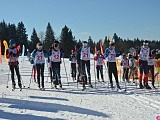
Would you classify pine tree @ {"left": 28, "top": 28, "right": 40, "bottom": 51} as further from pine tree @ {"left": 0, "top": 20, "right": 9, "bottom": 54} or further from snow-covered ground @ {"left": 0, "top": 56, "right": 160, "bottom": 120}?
snow-covered ground @ {"left": 0, "top": 56, "right": 160, "bottom": 120}

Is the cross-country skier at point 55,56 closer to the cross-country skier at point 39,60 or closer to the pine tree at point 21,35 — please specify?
the cross-country skier at point 39,60

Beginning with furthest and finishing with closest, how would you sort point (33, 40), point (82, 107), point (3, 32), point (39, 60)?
point (33, 40), point (3, 32), point (39, 60), point (82, 107)

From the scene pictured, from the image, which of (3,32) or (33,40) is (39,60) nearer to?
(3,32)

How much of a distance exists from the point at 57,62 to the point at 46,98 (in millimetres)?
3421

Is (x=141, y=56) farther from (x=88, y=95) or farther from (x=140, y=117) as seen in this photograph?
(x=140, y=117)

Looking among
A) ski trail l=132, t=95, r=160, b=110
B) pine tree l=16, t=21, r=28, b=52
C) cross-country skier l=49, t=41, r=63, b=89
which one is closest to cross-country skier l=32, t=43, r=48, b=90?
cross-country skier l=49, t=41, r=63, b=89

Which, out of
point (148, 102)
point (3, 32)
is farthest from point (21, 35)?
point (148, 102)

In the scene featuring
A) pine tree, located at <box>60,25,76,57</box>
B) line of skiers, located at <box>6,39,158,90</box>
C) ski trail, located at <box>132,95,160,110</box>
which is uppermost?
pine tree, located at <box>60,25,76,57</box>

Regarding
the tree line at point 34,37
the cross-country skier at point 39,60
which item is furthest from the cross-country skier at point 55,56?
the tree line at point 34,37

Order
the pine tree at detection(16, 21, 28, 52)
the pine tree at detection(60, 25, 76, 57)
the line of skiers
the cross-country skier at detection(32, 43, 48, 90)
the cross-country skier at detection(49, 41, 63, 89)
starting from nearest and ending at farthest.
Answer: the line of skiers
the cross-country skier at detection(32, 43, 48, 90)
the cross-country skier at detection(49, 41, 63, 89)
the pine tree at detection(60, 25, 76, 57)
the pine tree at detection(16, 21, 28, 52)

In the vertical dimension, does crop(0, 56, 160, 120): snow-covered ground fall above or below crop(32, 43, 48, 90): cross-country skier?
below

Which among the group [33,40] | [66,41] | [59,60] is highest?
[33,40]

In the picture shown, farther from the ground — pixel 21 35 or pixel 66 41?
pixel 21 35

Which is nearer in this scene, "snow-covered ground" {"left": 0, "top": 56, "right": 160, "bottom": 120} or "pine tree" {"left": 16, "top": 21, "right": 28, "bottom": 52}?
"snow-covered ground" {"left": 0, "top": 56, "right": 160, "bottom": 120}
